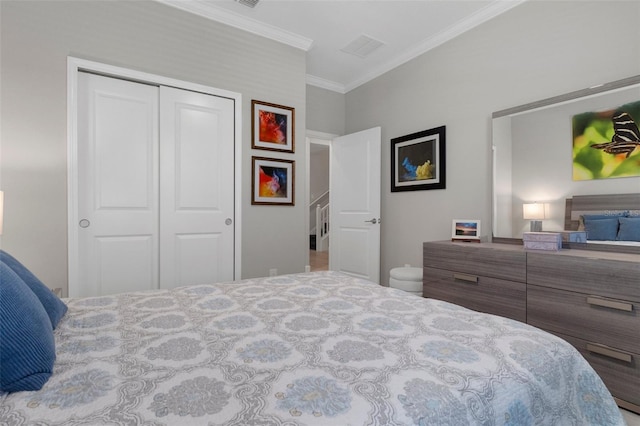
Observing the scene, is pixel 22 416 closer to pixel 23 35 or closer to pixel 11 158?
pixel 11 158

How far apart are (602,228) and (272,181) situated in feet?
9.07

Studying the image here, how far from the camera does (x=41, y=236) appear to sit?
2.32 m

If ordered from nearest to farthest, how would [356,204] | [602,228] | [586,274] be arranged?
[586,274], [602,228], [356,204]

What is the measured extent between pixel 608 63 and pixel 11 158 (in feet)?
13.9

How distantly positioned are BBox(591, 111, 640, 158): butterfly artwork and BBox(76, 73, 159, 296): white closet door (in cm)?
348

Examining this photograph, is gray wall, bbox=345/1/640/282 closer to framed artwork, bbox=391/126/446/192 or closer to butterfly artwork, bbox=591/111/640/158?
framed artwork, bbox=391/126/446/192

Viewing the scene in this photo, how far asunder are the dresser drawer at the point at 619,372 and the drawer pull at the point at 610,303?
232mm

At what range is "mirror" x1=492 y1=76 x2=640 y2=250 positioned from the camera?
2.15m

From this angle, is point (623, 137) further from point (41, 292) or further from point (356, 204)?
point (41, 292)

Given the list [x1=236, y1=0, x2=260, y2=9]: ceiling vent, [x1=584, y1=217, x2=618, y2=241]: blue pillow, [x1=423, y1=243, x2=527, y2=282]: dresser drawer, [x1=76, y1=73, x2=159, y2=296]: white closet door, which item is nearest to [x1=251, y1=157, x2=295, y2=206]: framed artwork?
[x1=76, y1=73, x2=159, y2=296]: white closet door

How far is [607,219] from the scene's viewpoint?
6.99 ft

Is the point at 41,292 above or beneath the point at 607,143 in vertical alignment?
beneath

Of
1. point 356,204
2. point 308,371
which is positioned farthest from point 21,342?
Answer: point 356,204

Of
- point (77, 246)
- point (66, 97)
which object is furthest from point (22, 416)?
point (66, 97)
